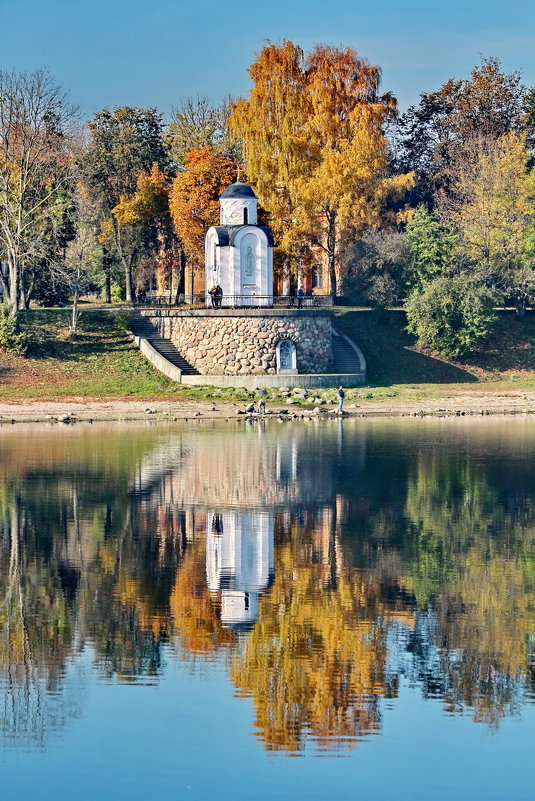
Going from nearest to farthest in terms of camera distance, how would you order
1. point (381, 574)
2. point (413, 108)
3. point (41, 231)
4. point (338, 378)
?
point (381, 574), point (338, 378), point (41, 231), point (413, 108)

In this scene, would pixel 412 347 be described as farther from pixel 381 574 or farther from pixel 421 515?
pixel 381 574

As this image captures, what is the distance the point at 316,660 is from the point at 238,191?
1797 inches

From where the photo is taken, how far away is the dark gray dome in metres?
60.3

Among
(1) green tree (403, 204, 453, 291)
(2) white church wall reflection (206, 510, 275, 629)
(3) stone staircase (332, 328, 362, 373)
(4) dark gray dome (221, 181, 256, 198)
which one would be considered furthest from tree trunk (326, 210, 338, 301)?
(2) white church wall reflection (206, 510, 275, 629)

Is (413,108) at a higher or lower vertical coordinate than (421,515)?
higher

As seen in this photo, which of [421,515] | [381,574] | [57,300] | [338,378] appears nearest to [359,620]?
[381,574]

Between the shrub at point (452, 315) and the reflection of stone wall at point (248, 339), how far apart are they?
6.36 meters

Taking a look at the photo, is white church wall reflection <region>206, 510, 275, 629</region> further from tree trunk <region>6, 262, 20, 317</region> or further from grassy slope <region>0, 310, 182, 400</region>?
tree trunk <region>6, 262, 20, 317</region>

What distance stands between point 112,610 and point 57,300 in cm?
5209

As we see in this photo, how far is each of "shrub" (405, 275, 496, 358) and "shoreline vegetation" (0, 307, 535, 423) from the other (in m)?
1.01

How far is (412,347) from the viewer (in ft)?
211

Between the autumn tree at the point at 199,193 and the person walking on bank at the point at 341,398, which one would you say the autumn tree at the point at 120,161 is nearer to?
the autumn tree at the point at 199,193

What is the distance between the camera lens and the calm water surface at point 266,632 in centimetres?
1353

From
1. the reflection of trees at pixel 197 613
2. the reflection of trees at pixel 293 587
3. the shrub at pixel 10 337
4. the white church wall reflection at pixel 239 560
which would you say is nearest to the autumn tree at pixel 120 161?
the shrub at pixel 10 337
